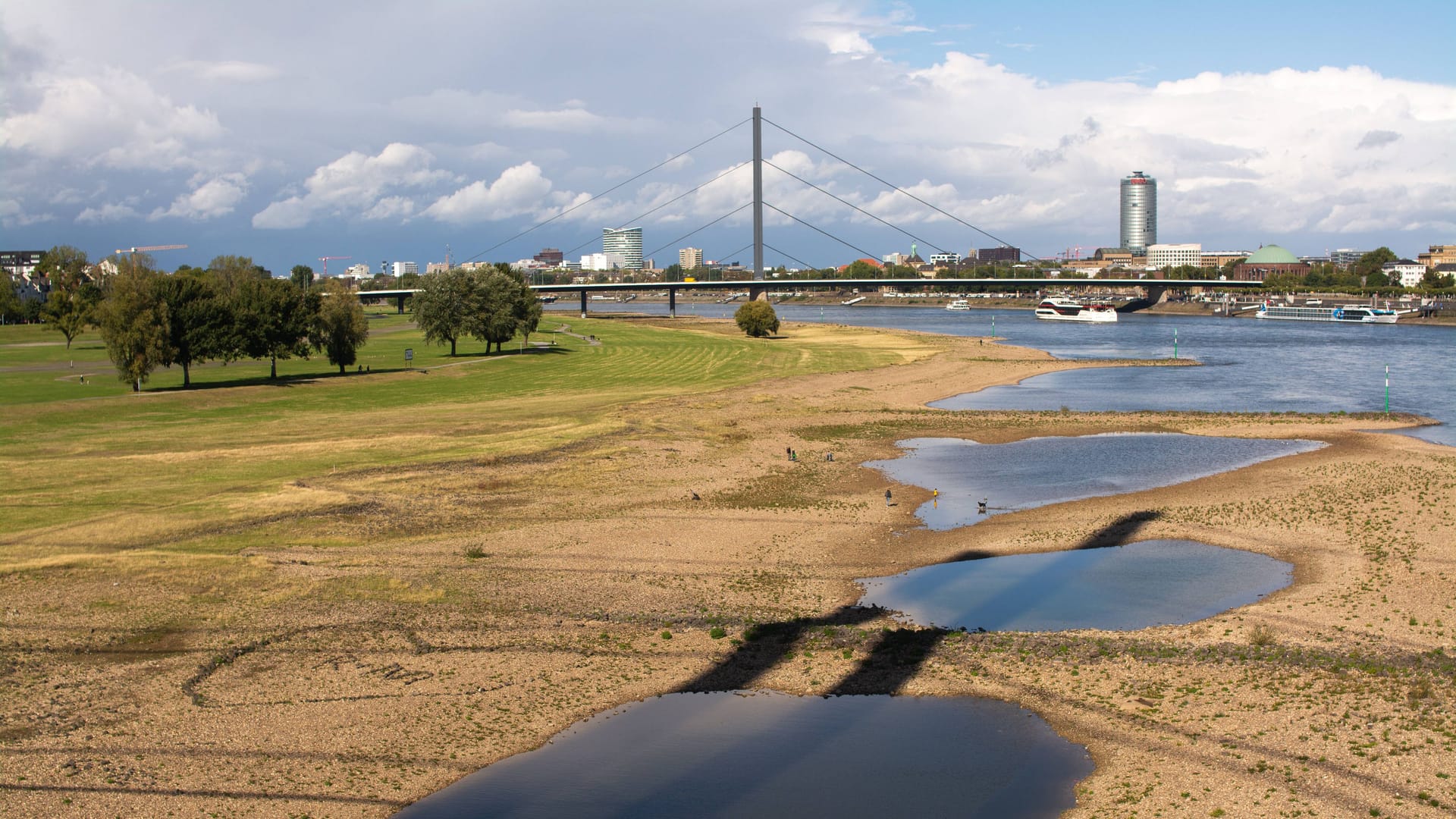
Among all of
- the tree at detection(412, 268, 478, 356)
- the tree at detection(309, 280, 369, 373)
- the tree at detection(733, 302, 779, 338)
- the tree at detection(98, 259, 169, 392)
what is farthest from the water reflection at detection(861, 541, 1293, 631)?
the tree at detection(733, 302, 779, 338)

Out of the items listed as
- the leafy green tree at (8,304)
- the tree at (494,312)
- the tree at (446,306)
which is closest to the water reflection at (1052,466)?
the tree at (494,312)

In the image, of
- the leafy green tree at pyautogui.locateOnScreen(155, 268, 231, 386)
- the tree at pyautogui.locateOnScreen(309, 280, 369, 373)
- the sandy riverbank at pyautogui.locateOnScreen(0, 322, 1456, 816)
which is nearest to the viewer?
the sandy riverbank at pyautogui.locateOnScreen(0, 322, 1456, 816)

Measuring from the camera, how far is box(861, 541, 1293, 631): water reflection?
21.5 meters

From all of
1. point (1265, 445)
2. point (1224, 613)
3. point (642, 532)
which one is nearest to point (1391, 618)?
point (1224, 613)

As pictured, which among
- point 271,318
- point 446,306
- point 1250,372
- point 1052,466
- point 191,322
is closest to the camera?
point 1052,466

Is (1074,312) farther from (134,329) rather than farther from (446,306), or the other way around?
(134,329)

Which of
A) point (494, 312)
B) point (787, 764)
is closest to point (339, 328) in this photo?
point (494, 312)

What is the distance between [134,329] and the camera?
57344mm

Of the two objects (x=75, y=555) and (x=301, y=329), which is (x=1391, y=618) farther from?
(x=301, y=329)

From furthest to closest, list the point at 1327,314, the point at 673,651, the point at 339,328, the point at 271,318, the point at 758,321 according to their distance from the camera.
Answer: the point at 1327,314 < the point at 758,321 < the point at 339,328 < the point at 271,318 < the point at 673,651

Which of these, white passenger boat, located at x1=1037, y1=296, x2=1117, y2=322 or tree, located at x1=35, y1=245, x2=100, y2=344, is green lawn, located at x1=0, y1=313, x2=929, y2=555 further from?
white passenger boat, located at x1=1037, y1=296, x2=1117, y2=322

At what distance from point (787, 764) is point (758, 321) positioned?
98654 millimetres

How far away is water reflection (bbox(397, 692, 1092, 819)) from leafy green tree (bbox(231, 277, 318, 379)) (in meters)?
53.0

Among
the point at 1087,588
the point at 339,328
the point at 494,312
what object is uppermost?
the point at 494,312
